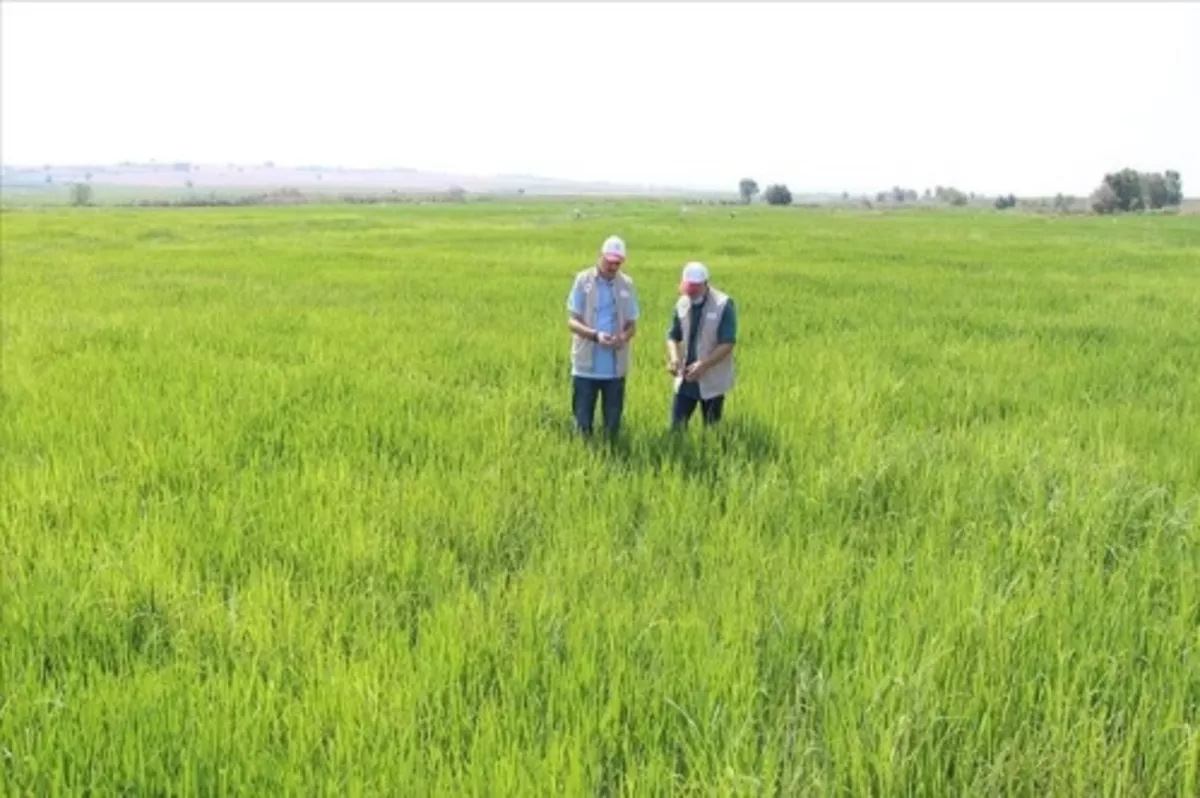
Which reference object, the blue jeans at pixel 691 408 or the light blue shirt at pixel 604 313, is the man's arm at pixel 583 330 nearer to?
the light blue shirt at pixel 604 313

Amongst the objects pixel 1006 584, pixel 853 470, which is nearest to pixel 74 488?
pixel 853 470

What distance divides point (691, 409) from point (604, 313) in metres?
0.84

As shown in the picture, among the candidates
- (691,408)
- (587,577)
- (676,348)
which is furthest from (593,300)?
(587,577)

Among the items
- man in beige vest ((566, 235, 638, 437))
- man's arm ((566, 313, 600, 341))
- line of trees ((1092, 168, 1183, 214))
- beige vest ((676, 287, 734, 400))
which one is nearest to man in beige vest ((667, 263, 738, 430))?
beige vest ((676, 287, 734, 400))

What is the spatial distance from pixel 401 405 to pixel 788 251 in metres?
17.8

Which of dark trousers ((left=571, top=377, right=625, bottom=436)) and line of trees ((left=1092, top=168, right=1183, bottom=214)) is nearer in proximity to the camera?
dark trousers ((left=571, top=377, right=625, bottom=436))

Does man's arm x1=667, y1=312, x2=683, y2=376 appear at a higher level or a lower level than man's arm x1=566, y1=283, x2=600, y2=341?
lower

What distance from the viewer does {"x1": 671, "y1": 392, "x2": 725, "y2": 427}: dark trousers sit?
5348 millimetres

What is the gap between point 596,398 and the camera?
5246 mm

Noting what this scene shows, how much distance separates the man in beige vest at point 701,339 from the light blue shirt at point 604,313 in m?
0.28

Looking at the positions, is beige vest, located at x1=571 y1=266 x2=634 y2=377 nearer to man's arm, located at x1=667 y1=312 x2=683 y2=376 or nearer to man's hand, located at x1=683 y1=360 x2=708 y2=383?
man's arm, located at x1=667 y1=312 x2=683 y2=376

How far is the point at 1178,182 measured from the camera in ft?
330

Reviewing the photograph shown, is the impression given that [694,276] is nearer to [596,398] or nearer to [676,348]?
[676,348]

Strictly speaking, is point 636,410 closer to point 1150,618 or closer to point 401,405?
point 401,405
